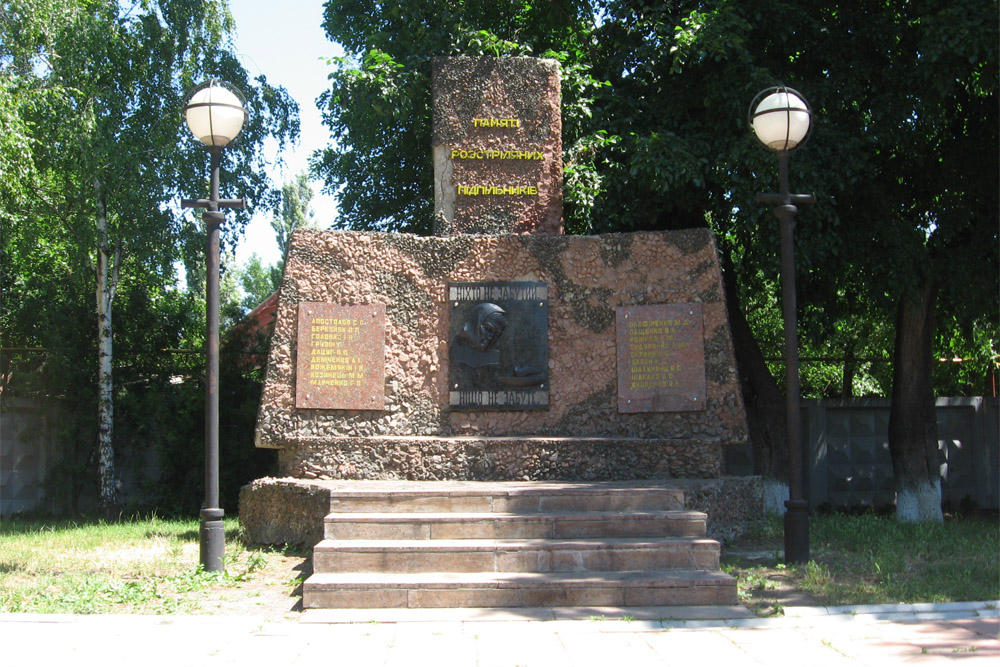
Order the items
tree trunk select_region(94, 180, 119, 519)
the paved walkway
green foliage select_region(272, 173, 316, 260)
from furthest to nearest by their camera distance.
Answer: green foliage select_region(272, 173, 316, 260), tree trunk select_region(94, 180, 119, 519), the paved walkway

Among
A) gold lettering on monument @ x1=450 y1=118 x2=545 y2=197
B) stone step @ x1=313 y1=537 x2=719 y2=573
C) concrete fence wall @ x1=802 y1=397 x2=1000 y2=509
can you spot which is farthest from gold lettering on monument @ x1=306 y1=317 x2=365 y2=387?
concrete fence wall @ x1=802 y1=397 x2=1000 y2=509

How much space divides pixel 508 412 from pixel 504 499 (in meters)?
1.55

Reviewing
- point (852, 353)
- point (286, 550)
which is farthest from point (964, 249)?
point (286, 550)

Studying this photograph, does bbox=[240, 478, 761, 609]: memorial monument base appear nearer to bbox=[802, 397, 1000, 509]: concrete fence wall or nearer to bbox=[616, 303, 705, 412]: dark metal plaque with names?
bbox=[616, 303, 705, 412]: dark metal plaque with names

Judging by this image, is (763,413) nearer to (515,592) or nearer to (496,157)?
(496,157)

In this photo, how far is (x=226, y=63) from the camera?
13.6m

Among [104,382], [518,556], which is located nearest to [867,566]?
[518,556]

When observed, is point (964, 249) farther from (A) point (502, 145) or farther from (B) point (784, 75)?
(A) point (502, 145)

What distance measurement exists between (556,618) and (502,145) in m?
4.99

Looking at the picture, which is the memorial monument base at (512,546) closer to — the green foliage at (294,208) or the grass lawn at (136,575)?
the grass lawn at (136,575)

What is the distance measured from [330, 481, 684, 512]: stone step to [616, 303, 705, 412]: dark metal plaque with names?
4.66 feet

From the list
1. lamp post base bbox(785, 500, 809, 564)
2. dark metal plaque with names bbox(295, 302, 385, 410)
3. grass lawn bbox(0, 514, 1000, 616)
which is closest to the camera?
grass lawn bbox(0, 514, 1000, 616)

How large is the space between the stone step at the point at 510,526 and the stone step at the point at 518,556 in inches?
8.6

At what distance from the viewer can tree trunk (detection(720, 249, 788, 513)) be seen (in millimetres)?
11359
